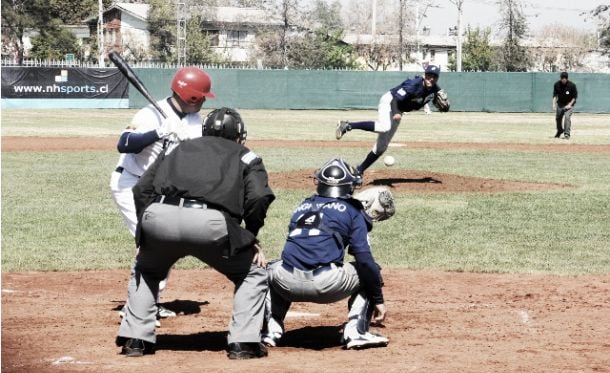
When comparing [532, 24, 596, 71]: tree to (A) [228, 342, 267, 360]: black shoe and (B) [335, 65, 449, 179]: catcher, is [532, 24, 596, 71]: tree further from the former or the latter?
(A) [228, 342, 267, 360]: black shoe

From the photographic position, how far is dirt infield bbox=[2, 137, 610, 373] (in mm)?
6109

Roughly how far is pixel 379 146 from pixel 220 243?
446 inches

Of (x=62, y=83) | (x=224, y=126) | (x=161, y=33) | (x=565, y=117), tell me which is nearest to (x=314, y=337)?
(x=224, y=126)

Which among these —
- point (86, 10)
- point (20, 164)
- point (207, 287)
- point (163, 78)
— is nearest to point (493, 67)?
point (86, 10)

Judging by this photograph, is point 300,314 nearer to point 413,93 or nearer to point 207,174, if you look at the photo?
point 207,174

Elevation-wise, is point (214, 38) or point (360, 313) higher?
point (214, 38)

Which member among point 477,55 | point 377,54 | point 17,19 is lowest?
point 477,55

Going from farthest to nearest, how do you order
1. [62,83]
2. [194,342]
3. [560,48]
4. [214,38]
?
1. [560,48]
2. [214,38]
3. [62,83]
4. [194,342]

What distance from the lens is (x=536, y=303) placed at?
327 inches

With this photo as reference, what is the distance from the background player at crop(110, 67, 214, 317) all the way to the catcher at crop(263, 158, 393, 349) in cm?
119

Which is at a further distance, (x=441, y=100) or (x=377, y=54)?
(x=377, y=54)

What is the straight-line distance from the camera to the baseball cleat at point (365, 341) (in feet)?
21.3

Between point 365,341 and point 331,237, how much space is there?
715 millimetres

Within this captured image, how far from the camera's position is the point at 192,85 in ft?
23.3
